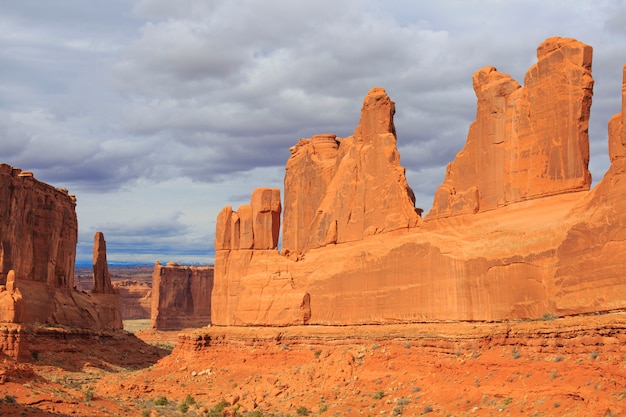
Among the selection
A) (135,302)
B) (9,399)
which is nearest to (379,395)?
(9,399)

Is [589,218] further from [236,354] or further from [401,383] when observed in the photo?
[236,354]

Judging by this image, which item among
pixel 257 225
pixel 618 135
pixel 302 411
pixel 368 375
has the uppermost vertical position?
pixel 257 225

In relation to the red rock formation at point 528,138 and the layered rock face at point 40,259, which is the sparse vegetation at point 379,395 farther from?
the layered rock face at point 40,259

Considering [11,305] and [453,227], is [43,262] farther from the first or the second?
[453,227]

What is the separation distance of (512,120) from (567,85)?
3199 mm

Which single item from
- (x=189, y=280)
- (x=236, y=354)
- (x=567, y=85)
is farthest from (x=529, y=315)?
(x=189, y=280)

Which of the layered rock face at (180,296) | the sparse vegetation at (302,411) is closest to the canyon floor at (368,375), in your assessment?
the sparse vegetation at (302,411)

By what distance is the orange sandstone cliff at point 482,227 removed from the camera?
1203 inches

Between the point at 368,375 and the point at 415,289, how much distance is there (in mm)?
4055

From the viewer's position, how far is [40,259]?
71562 mm

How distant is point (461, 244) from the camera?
3647cm

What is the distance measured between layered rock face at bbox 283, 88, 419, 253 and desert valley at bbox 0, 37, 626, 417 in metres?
0.10

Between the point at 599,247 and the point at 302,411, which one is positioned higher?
the point at 599,247

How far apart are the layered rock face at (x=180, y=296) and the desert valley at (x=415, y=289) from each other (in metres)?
52.7
